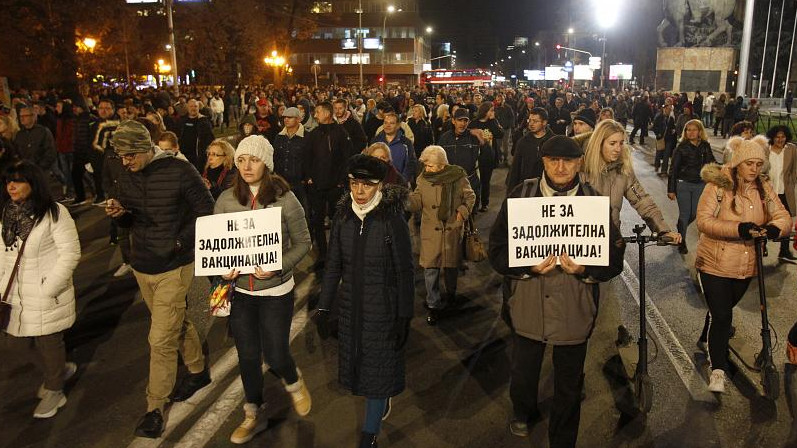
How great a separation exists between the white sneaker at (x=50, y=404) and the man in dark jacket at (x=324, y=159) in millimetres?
3980

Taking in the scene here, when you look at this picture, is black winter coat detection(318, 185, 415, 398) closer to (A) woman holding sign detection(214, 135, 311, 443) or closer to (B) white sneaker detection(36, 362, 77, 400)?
(A) woman holding sign detection(214, 135, 311, 443)

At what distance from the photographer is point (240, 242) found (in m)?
4.25

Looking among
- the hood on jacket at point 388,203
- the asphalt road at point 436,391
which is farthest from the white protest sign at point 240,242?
the asphalt road at point 436,391

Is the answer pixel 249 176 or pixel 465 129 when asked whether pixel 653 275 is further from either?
pixel 249 176

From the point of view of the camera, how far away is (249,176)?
4305 millimetres

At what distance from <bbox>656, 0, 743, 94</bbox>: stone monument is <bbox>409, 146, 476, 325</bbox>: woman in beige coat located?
41664mm

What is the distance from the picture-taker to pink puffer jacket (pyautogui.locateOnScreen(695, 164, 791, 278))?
16.0ft

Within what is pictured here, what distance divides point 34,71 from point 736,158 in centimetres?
3382

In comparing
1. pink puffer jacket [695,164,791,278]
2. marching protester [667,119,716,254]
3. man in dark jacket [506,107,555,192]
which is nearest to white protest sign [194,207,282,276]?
pink puffer jacket [695,164,791,278]

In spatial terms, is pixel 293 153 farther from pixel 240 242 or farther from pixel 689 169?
pixel 689 169

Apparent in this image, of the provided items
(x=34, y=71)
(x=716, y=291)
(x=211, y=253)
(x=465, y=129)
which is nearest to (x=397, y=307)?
(x=211, y=253)

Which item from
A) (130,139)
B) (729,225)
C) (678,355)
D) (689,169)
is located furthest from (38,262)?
(689,169)

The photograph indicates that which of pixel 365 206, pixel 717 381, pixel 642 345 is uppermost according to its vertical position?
pixel 365 206

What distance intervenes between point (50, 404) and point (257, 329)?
177 centimetres
